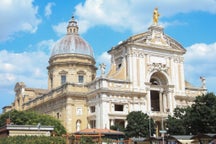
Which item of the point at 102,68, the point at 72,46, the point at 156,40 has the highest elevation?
the point at 72,46

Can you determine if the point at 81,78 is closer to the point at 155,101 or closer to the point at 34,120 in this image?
the point at 155,101

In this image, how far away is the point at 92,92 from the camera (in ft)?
210

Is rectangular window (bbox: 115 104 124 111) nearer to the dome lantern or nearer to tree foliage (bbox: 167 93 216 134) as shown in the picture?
tree foliage (bbox: 167 93 216 134)

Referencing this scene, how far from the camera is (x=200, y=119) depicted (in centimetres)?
5038

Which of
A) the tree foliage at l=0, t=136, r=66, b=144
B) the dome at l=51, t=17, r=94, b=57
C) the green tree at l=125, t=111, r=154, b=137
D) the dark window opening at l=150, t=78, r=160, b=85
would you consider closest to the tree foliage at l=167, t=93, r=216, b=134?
the green tree at l=125, t=111, r=154, b=137

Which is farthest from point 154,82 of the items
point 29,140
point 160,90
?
point 29,140

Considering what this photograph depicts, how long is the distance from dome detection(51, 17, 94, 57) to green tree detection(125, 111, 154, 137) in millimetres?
28612

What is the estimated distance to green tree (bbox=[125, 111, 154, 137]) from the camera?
2162 inches

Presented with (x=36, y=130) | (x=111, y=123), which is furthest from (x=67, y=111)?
(x=36, y=130)

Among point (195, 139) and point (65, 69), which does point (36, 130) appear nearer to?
point (195, 139)

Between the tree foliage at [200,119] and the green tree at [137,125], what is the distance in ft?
13.6

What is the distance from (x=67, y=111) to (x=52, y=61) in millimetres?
20304

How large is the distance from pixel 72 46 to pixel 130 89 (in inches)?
898

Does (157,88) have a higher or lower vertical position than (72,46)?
lower
